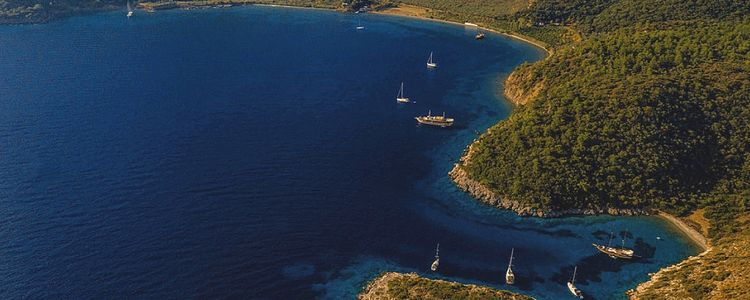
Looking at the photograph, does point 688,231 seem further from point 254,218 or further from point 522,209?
point 254,218

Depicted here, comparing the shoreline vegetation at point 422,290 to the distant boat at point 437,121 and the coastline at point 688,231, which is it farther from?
the distant boat at point 437,121

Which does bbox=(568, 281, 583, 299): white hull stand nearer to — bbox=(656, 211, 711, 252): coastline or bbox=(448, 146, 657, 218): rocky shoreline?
bbox=(448, 146, 657, 218): rocky shoreline

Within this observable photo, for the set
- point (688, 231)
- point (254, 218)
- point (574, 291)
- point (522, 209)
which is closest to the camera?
point (574, 291)

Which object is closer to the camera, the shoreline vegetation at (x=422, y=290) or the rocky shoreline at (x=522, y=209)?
the shoreline vegetation at (x=422, y=290)

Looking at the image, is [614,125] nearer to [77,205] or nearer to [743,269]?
[743,269]

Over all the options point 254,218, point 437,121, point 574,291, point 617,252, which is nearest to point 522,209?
point 617,252

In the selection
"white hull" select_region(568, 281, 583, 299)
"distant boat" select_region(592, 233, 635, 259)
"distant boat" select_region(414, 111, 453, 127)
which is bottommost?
"white hull" select_region(568, 281, 583, 299)

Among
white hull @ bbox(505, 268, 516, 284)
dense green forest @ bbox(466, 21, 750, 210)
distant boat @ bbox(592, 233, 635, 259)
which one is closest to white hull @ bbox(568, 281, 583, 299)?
white hull @ bbox(505, 268, 516, 284)

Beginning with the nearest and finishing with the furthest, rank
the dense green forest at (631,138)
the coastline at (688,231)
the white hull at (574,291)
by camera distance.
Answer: the white hull at (574,291), the coastline at (688,231), the dense green forest at (631,138)

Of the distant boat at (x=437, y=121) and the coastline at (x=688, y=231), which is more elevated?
the distant boat at (x=437, y=121)

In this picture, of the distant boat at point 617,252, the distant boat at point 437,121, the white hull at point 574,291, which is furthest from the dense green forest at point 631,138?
the white hull at point 574,291
